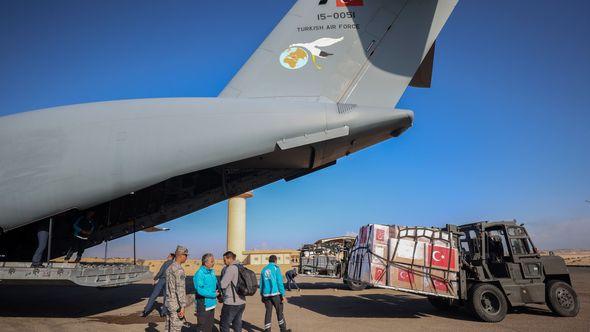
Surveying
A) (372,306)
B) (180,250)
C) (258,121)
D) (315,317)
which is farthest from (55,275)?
(372,306)

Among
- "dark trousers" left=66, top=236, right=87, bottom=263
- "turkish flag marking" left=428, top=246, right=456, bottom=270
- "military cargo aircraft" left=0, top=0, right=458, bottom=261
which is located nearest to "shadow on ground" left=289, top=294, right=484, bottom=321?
"turkish flag marking" left=428, top=246, right=456, bottom=270

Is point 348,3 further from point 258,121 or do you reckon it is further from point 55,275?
point 55,275

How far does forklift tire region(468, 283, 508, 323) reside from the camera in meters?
7.37

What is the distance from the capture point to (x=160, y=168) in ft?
22.0

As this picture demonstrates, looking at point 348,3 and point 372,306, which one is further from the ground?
point 348,3

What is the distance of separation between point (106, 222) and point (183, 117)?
4704 mm

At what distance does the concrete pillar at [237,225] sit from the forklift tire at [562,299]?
20.3m

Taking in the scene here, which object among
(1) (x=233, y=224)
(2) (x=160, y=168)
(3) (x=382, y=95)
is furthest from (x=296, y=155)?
(1) (x=233, y=224)

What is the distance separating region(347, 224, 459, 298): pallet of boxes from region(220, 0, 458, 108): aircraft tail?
2.61 m

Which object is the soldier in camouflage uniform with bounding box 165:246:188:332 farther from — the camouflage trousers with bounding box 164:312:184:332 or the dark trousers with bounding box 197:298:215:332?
the dark trousers with bounding box 197:298:215:332

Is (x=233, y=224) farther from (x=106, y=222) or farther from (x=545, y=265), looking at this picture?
(x=545, y=265)

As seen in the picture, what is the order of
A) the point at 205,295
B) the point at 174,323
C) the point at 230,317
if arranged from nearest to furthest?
1. the point at 174,323
2. the point at 230,317
3. the point at 205,295

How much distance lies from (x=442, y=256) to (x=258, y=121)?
4488 millimetres

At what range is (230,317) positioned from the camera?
5125 millimetres
